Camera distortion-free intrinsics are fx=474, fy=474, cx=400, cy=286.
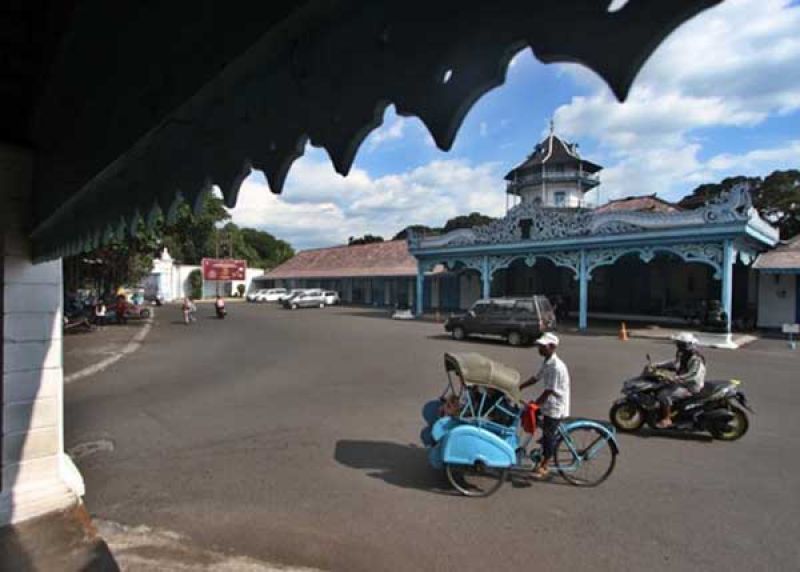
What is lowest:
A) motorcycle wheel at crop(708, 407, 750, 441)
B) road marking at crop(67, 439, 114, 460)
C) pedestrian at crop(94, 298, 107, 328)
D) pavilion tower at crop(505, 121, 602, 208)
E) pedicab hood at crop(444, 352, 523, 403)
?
road marking at crop(67, 439, 114, 460)

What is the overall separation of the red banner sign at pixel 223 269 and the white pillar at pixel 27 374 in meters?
49.3

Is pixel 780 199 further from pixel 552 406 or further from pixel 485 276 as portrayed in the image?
pixel 552 406

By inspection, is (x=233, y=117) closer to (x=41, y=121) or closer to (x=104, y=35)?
(x=104, y=35)

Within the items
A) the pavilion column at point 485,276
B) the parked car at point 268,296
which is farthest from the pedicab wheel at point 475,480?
the parked car at point 268,296

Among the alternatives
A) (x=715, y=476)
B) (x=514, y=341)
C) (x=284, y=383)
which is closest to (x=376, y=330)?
(x=514, y=341)

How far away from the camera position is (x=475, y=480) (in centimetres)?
529

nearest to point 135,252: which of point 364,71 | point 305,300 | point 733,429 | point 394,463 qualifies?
point 305,300

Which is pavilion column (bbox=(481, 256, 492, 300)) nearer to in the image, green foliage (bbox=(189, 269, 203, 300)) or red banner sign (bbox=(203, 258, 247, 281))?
red banner sign (bbox=(203, 258, 247, 281))

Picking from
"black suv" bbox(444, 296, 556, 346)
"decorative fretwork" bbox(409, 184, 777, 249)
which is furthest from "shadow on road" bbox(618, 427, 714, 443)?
"decorative fretwork" bbox(409, 184, 777, 249)

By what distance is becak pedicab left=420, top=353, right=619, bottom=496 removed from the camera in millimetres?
4961

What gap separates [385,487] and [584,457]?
7.36 feet

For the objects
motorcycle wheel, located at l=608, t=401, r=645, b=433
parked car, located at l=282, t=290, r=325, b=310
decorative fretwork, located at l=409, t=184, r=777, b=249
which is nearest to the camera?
motorcycle wheel, located at l=608, t=401, r=645, b=433

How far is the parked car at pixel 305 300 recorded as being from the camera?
3700 centimetres

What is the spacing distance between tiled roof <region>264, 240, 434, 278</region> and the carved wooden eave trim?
1255 inches
